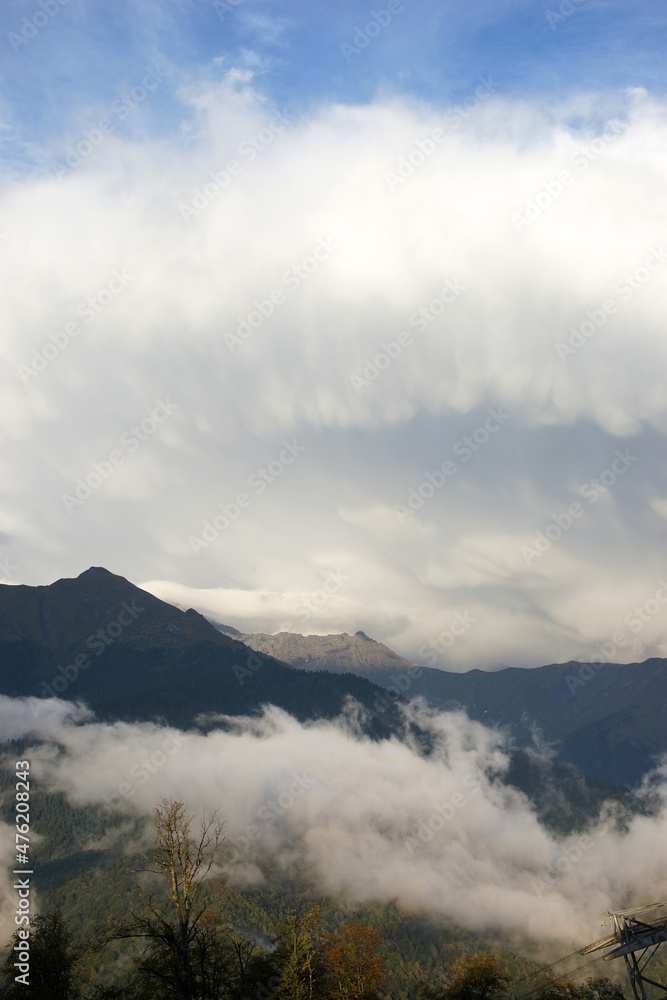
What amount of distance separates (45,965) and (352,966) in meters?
34.0

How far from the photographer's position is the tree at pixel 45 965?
57.0 m

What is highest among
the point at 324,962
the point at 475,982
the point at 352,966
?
the point at 324,962

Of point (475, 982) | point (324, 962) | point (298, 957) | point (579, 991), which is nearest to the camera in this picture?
point (298, 957)

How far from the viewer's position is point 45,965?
5881 centimetres

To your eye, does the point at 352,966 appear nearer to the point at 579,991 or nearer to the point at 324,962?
the point at 324,962

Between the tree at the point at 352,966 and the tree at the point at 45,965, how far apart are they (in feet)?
87.5

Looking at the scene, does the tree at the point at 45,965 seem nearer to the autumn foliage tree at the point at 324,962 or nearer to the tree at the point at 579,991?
the autumn foliage tree at the point at 324,962

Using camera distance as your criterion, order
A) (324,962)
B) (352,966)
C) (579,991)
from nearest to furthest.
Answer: (324,962), (352,966), (579,991)

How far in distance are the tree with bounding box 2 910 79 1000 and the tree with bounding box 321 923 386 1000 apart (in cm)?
2668

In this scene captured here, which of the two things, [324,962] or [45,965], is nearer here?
[45,965]

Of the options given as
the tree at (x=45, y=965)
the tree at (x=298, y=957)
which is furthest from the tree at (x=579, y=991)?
the tree at (x=45, y=965)

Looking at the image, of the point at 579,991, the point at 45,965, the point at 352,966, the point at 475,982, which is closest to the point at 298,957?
the point at 352,966

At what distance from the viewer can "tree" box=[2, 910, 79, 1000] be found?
187ft

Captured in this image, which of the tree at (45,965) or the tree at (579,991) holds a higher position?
the tree at (45,965)
